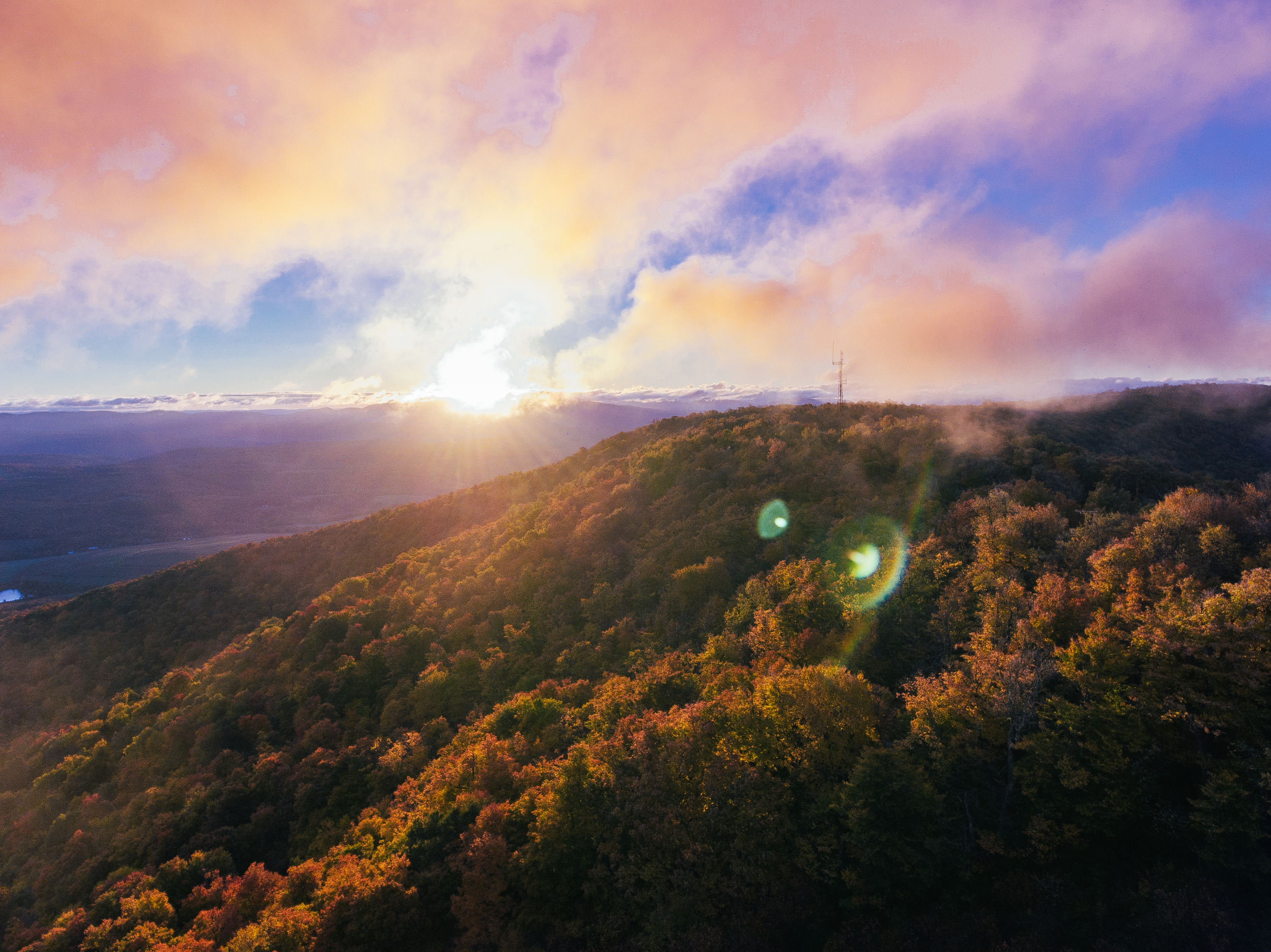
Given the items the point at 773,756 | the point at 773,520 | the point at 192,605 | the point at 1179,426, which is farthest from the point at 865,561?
the point at 1179,426

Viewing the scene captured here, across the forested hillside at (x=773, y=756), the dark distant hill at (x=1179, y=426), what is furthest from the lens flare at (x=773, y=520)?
the dark distant hill at (x=1179, y=426)

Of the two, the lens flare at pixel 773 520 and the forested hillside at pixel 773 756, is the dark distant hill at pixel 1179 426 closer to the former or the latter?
the lens flare at pixel 773 520

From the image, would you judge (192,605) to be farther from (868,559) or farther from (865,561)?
(868,559)

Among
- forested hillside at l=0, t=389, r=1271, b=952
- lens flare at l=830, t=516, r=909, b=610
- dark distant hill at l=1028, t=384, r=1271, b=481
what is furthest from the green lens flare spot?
dark distant hill at l=1028, t=384, r=1271, b=481

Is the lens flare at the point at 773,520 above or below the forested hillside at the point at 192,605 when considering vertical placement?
above

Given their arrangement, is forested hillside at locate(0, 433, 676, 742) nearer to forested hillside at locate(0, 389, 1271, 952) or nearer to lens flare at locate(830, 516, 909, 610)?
forested hillside at locate(0, 389, 1271, 952)

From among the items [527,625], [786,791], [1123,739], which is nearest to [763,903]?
[786,791]

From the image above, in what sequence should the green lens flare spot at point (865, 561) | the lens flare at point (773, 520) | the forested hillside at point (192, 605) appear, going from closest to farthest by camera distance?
the green lens flare spot at point (865, 561)
the lens flare at point (773, 520)
the forested hillside at point (192, 605)
